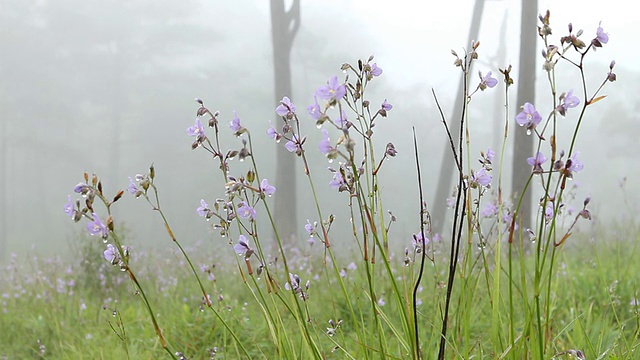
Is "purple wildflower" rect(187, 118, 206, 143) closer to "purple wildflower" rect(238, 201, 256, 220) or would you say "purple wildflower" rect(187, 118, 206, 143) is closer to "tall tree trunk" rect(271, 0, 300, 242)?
"purple wildflower" rect(238, 201, 256, 220)

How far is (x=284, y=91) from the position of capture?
1191cm

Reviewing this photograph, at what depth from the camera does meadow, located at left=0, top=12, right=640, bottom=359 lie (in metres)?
1.31

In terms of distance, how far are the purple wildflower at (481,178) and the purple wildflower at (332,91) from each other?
2.07 feet

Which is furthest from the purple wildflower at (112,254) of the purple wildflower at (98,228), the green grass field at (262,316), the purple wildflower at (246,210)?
the purple wildflower at (246,210)

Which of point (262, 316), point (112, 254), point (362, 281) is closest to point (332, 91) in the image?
point (112, 254)

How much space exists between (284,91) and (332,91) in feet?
35.8

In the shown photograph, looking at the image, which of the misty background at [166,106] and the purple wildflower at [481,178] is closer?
the purple wildflower at [481,178]

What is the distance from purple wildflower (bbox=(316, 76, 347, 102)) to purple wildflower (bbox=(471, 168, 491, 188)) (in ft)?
2.07

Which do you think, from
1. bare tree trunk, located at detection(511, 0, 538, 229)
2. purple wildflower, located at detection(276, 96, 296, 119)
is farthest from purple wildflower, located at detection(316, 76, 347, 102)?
bare tree trunk, located at detection(511, 0, 538, 229)

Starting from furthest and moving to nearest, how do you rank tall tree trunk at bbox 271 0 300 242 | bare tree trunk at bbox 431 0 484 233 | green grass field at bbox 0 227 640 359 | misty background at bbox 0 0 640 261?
misty background at bbox 0 0 640 261
bare tree trunk at bbox 431 0 484 233
tall tree trunk at bbox 271 0 300 242
green grass field at bbox 0 227 640 359

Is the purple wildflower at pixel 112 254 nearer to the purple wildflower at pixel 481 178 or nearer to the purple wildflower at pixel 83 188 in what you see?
the purple wildflower at pixel 83 188

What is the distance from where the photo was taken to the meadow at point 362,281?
51.5 inches

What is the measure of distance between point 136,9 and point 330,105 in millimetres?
34001

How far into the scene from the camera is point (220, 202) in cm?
157
